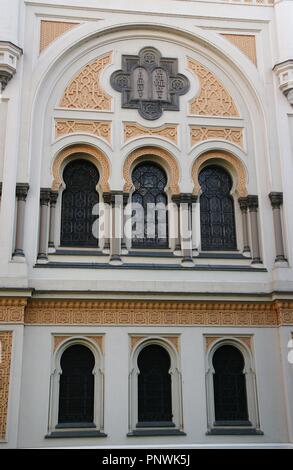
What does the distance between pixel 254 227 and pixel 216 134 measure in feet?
6.53

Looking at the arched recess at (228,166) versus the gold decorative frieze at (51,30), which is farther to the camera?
the gold decorative frieze at (51,30)

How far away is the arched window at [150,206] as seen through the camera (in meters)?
11.3

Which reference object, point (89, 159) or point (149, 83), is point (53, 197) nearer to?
point (89, 159)

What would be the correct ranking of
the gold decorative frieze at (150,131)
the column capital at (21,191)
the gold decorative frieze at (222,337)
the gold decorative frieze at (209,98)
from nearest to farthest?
the gold decorative frieze at (222,337)
the column capital at (21,191)
the gold decorative frieze at (150,131)
the gold decorative frieze at (209,98)

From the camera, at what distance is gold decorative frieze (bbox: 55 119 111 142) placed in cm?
1148

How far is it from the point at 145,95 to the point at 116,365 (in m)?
5.22

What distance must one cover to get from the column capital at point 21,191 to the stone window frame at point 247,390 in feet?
13.4

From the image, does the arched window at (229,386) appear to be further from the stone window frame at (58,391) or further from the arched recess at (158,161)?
the arched recess at (158,161)

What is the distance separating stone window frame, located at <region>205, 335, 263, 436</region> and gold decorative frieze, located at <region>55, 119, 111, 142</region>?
4263 mm

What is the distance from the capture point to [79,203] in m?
11.3

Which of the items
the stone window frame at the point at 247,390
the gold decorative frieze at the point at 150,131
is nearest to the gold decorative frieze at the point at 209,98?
the gold decorative frieze at the point at 150,131

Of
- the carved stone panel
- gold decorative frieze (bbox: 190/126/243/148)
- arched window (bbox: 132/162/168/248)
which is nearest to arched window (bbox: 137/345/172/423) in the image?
arched window (bbox: 132/162/168/248)

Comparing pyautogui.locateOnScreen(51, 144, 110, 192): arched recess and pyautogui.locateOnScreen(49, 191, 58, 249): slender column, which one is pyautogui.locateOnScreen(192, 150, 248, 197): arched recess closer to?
pyautogui.locateOnScreen(51, 144, 110, 192): arched recess
